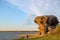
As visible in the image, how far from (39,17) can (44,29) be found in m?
5.43

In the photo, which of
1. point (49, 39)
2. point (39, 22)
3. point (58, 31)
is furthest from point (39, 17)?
point (49, 39)

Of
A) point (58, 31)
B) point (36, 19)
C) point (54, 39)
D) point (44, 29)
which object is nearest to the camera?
point (54, 39)

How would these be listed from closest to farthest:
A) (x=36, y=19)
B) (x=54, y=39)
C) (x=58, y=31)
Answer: (x=54, y=39), (x=58, y=31), (x=36, y=19)

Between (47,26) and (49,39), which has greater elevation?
(47,26)

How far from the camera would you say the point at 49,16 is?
63.2m

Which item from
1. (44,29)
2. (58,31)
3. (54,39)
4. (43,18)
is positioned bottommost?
(54,39)

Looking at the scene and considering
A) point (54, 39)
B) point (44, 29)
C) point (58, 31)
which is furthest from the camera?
point (44, 29)

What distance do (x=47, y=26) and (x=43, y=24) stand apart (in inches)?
63.9

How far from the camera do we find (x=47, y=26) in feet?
206

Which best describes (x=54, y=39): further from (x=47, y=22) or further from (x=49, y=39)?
(x=47, y=22)

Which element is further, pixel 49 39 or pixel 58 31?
pixel 58 31

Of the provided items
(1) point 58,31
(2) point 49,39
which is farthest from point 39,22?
(2) point 49,39

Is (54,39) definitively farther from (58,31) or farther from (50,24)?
(50,24)

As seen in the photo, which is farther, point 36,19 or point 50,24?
point 36,19
